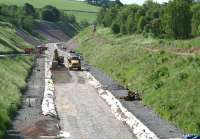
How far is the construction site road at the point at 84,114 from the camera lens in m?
34.6

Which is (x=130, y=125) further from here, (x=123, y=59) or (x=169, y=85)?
(x=123, y=59)

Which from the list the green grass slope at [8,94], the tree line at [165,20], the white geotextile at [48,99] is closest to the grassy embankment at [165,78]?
the white geotextile at [48,99]

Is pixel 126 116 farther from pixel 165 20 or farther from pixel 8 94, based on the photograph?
pixel 165 20

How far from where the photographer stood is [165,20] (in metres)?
84.9

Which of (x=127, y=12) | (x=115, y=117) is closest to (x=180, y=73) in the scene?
(x=115, y=117)

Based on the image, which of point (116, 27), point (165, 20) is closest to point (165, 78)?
point (165, 20)

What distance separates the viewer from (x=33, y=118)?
38.3 meters

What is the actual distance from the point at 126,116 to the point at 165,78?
30.4ft

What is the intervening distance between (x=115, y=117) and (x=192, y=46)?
74.4 feet

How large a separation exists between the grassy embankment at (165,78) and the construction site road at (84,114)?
3710 mm

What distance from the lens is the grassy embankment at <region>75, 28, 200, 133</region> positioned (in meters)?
36.5

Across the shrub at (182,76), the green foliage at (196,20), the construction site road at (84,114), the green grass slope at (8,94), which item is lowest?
the construction site road at (84,114)

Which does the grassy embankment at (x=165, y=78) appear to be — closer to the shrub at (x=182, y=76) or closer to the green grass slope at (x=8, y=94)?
the shrub at (x=182, y=76)

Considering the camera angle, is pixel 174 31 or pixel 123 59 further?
pixel 174 31
